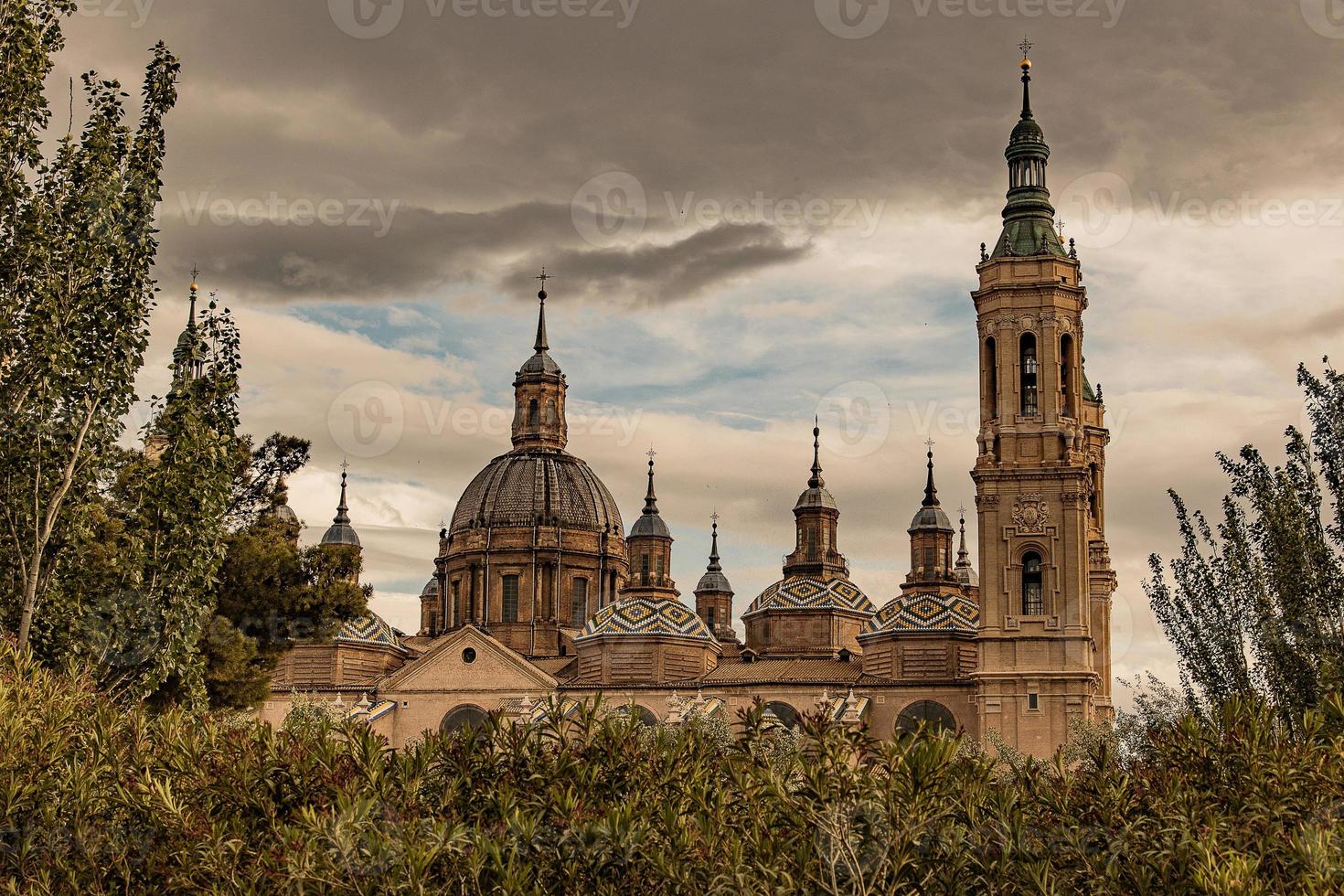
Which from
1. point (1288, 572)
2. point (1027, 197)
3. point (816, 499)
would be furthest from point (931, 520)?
point (1288, 572)

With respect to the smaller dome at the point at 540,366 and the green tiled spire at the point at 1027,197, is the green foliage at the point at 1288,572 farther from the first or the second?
the smaller dome at the point at 540,366

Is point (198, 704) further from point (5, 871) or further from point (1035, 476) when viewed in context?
A: point (1035, 476)

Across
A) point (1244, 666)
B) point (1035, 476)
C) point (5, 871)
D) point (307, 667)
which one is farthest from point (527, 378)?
point (5, 871)

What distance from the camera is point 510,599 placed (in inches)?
2783

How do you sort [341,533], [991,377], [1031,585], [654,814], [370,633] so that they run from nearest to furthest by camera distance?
[654,814]
[1031,585]
[991,377]
[370,633]
[341,533]

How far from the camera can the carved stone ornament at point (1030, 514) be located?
172 ft

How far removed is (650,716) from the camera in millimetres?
58844

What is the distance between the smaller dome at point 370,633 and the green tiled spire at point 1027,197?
93.2 feet

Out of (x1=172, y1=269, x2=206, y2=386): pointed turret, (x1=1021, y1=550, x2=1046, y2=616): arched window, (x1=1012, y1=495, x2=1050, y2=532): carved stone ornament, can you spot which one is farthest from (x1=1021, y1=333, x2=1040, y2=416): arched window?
(x1=172, y1=269, x2=206, y2=386): pointed turret

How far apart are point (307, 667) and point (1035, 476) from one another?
29.7m

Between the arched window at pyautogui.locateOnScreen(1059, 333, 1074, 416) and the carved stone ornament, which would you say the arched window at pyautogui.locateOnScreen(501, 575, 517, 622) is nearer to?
the carved stone ornament

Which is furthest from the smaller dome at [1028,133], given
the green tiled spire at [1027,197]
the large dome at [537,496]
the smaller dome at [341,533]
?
the smaller dome at [341,533]

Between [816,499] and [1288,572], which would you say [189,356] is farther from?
[816,499]

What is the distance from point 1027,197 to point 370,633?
3059cm
